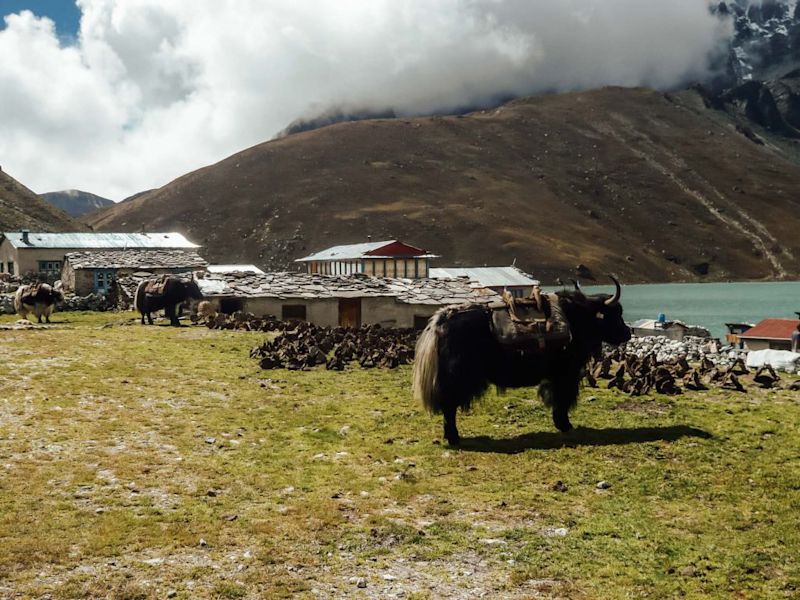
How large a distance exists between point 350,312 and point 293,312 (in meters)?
3.09

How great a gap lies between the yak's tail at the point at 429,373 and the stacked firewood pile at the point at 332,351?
9610 mm

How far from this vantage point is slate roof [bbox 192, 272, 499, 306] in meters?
35.6

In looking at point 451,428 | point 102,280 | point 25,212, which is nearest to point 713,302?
point 102,280

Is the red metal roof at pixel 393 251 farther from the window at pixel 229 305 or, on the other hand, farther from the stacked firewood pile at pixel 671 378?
the stacked firewood pile at pixel 671 378

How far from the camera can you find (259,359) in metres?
23.2

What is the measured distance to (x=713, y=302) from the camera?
417 ft

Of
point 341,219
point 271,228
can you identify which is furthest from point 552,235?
point 271,228

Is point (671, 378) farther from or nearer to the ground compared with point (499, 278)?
nearer to the ground

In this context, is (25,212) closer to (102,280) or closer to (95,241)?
(95,241)

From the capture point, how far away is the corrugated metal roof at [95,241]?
62.3m

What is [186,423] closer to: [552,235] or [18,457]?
[18,457]

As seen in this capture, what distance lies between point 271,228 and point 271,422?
17848 cm

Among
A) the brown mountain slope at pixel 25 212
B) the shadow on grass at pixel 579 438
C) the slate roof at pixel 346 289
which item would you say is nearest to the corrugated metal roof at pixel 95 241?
the slate roof at pixel 346 289

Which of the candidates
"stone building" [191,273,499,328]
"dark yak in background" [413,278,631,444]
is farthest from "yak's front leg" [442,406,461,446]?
"stone building" [191,273,499,328]
